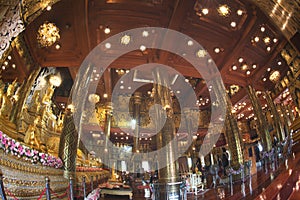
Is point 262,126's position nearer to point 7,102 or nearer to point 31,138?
point 31,138

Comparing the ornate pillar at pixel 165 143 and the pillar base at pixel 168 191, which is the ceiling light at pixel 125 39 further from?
the pillar base at pixel 168 191

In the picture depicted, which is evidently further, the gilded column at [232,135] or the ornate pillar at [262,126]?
the ornate pillar at [262,126]

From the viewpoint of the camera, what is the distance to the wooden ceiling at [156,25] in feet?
22.0

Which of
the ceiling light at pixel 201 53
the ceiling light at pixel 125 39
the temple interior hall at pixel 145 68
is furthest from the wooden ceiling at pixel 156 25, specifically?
the ceiling light at pixel 125 39

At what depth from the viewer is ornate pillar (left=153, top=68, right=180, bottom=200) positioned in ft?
25.0

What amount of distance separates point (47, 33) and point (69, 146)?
385 centimetres

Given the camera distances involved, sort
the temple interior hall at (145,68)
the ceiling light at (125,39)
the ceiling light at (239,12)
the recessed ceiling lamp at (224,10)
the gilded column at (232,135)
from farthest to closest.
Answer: the gilded column at (232,135) < the ceiling light at (125,39) < the ceiling light at (239,12) < the recessed ceiling lamp at (224,10) < the temple interior hall at (145,68)

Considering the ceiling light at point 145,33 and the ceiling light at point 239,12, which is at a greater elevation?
the ceiling light at point 239,12

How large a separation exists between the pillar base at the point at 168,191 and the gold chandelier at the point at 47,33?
20.1ft

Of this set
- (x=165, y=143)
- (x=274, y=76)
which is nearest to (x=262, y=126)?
(x=274, y=76)

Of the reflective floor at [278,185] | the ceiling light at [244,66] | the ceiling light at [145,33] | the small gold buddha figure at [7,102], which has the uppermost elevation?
the ceiling light at [145,33]

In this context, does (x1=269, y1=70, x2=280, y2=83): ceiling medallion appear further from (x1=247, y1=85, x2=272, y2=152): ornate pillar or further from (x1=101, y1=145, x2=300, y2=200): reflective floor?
(x1=101, y1=145, x2=300, y2=200): reflective floor

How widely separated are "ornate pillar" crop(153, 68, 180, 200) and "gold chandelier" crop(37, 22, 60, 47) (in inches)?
162

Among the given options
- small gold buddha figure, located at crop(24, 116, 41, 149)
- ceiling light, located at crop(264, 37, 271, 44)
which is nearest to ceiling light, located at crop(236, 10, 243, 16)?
ceiling light, located at crop(264, 37, 271, 44)
